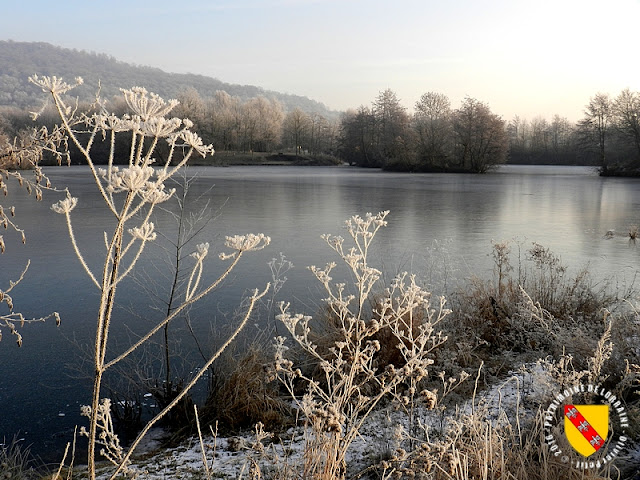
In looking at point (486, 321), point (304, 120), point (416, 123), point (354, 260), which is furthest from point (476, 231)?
point (304, 120)

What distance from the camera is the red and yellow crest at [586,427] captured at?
3.44m

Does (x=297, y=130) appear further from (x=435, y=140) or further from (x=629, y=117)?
(x=629, y=117)

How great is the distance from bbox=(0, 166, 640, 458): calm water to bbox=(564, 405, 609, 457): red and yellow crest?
3454mm

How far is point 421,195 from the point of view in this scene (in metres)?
24.4

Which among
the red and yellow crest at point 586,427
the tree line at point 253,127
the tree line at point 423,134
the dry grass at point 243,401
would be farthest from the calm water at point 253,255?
the tree line at point 253,127

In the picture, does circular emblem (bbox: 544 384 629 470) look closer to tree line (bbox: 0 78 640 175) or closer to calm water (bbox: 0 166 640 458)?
calm water (bbox: 0 166 640 458)

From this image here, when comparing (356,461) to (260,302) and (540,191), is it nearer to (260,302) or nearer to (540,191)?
(260,302)

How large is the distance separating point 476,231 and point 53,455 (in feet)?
37.4

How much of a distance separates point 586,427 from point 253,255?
7.72 metres

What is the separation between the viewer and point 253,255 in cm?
1073

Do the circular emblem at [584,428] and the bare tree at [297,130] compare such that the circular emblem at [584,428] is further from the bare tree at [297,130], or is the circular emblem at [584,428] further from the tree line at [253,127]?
the bare tree at [297,130]

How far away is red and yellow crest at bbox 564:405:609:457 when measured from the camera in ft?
11.3

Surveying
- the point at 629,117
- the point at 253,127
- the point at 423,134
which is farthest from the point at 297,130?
the point at 629,117

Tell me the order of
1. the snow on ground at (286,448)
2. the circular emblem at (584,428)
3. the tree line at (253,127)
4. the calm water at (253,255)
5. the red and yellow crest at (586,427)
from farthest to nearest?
the tree line at (253,127)
the calm water at (253,255)
the snow on ground at (286,448)
the red and yellow crest at (586,427)
the circular emblem at (584,428)
